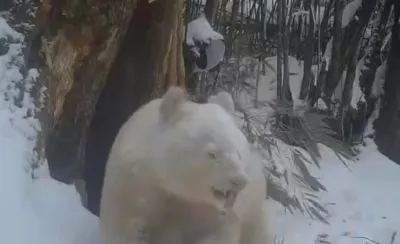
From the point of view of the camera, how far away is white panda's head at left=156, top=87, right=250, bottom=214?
0.74m

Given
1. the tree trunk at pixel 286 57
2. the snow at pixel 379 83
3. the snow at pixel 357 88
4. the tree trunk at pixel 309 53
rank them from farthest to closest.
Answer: the snow at pixel 379 83 → the snow at pixel 357 88 → the tree trunk at pixel 309 53 → the tree trunk at pixel 286 57

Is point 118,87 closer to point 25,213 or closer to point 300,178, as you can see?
point 25,213

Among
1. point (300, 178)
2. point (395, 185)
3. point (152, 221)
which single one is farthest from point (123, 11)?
point (395, 185)

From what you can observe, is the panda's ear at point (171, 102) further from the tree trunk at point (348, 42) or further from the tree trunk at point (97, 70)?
the tree trunk at point (348, 42)

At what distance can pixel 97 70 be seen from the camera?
881 mm

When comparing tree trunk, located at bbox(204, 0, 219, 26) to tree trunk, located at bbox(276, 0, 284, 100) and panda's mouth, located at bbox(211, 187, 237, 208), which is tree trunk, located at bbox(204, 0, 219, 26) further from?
panda's mouth, located at bbox(211, 187, 237, 208)

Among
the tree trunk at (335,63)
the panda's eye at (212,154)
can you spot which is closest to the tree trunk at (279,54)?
the tree trunk at (335,63)

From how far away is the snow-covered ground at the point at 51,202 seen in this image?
78 centimetres

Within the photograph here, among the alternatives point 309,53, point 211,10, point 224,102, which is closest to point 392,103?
point 309,53

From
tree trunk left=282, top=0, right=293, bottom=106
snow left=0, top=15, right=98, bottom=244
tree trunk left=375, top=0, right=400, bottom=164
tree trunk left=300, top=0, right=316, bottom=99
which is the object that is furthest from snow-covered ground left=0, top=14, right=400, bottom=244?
tree trunk left=375, top=0, right=400, bottom=164

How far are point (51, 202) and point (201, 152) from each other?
0.61ft

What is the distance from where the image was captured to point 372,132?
56.1 inches

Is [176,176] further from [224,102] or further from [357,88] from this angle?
[357,88]

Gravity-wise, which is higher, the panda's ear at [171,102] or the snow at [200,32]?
the snow at [200,32]
